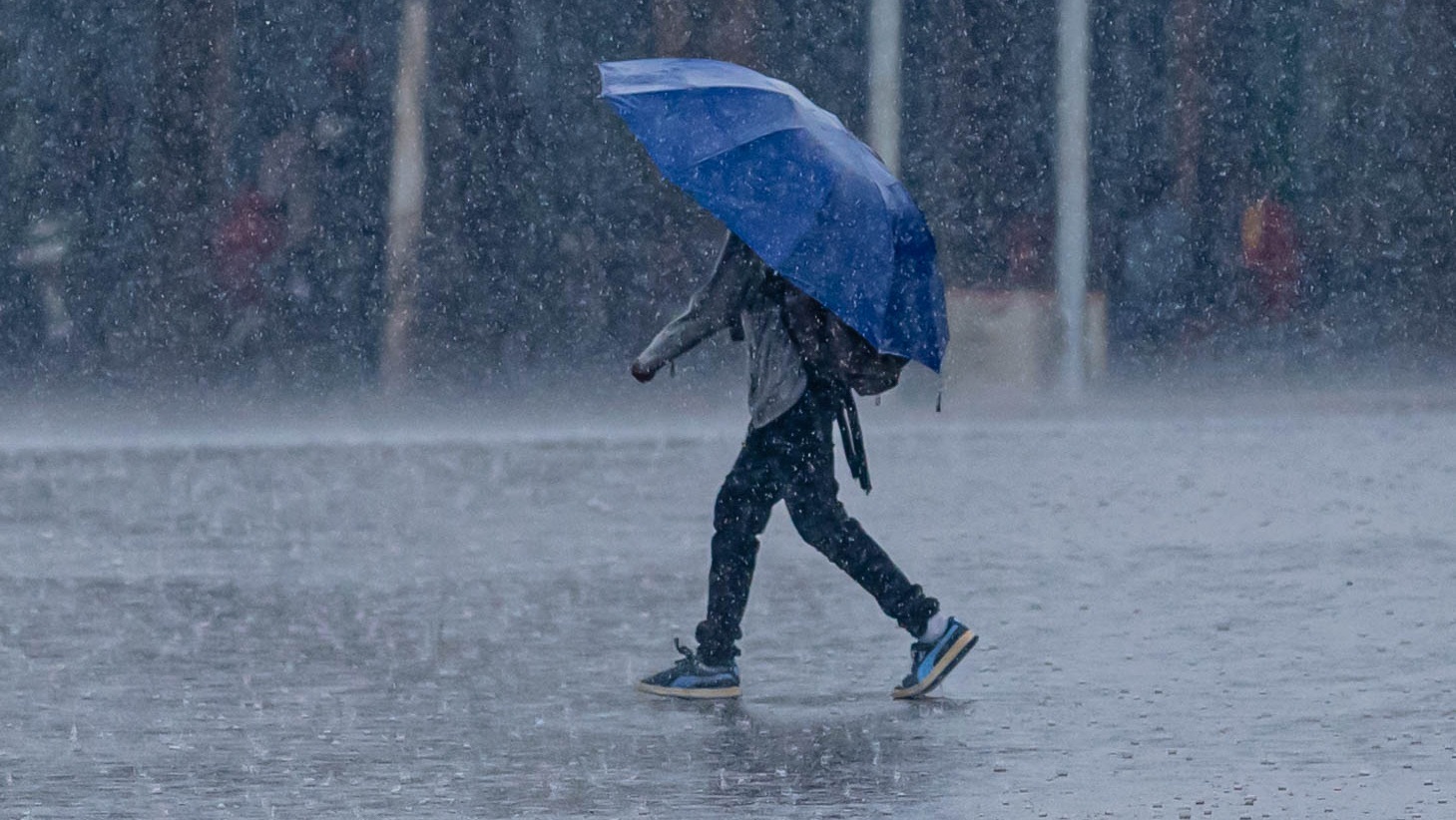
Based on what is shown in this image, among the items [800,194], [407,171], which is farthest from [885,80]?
[800,194]

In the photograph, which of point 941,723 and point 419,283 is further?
point 419,283

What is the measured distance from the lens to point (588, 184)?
19.2m

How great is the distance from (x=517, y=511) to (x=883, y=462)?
8.51 feet

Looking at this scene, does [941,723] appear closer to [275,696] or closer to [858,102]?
[275,696]

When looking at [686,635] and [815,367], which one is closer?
[815,367]

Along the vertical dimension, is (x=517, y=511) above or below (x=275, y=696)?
below

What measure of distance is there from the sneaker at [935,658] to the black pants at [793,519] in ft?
0.22

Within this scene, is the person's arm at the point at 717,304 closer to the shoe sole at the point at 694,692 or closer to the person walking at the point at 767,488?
the person walking at the point at 767,488

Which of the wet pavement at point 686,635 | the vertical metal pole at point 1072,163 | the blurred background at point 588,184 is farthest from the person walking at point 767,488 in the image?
the vertical metal pole at point 1072,163

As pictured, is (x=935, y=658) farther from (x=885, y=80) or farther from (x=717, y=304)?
(x=885, y=80)

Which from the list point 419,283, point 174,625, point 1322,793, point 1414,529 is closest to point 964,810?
point 1322,793

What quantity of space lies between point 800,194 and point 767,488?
2.76 feet

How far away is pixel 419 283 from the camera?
18.8m

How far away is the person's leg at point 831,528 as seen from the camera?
299 inches
